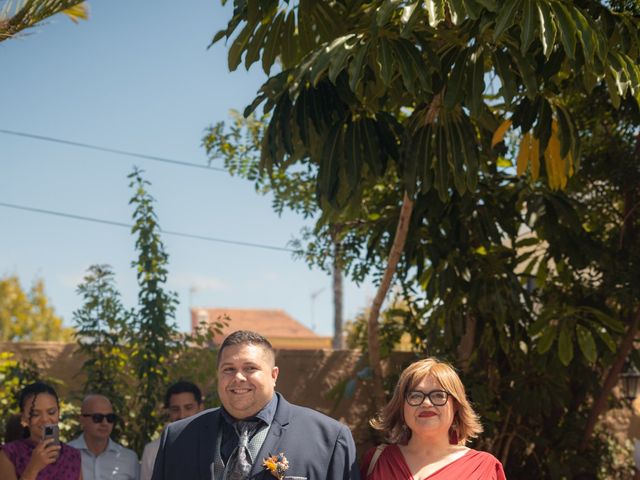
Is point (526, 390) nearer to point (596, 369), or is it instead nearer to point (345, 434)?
point (596, 369)

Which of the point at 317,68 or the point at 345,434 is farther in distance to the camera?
the point at 317,68

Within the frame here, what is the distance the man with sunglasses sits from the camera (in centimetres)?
534

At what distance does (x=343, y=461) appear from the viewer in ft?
11.2

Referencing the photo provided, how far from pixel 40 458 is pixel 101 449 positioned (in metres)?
0.95

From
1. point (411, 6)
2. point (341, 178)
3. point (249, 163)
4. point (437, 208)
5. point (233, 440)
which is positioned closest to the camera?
point (233, 440)

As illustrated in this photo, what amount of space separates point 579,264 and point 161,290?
9.74 ft

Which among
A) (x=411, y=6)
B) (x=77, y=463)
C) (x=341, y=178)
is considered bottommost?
(x=77, y=463)

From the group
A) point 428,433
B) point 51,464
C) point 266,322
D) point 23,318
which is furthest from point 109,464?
point 266,322

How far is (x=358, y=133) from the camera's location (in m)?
5.81

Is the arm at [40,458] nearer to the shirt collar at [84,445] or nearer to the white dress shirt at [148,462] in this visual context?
the white dress shirt at [148,462]

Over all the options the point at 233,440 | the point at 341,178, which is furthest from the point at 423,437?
the point at 341,178

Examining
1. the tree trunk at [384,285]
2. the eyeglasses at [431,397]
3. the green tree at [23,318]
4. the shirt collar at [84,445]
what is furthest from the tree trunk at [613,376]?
the green tree at [23,318]

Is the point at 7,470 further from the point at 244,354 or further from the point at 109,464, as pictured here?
the point at 244,354

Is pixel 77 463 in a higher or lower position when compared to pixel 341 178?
lower
